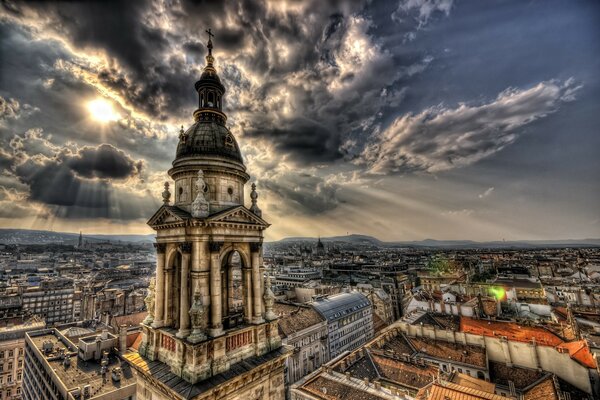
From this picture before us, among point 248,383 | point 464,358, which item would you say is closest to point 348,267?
point 464,358

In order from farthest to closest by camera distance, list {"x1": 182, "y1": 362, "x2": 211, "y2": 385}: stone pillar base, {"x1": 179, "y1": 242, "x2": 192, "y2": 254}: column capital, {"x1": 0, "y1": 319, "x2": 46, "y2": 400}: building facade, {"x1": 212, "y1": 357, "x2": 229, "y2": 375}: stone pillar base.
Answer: {"x1": 0, "y1": 319, "x2": 46, "y2": 400}: building facade, {"x1": 179, "y1": 242, "x2": 192, "y2": 254}: column capital, {"x1": 212, "y1": 357, "x2": 229, "y2": 375}: stone pillar base, {"x1": 182, "y1": 362, "x2": 211, "y2": 385}: stone pillar base

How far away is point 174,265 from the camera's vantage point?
42.8 ft

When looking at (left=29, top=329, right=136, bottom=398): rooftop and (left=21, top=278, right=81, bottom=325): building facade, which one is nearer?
(left=29, top=329, right=136, bottom=398): rooftop

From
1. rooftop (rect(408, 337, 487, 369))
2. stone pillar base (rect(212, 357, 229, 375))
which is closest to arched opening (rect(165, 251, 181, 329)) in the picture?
stone pillar base (rect(212, 357, 229, 375))

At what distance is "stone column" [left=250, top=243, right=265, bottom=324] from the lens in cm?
1270

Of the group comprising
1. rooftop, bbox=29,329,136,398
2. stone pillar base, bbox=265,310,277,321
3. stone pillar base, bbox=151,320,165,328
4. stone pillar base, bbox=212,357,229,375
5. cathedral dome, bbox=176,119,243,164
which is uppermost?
cathedral dome, bbox=176,119,243,164

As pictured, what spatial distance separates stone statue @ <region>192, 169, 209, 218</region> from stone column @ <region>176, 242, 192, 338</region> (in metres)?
1.44

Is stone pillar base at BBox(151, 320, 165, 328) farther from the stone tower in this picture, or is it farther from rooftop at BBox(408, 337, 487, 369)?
rooftop at BBox(408, 337, 487, 369)

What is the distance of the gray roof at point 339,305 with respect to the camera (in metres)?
57.6

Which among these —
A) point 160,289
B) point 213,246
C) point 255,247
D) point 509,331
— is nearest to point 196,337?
point 213,246

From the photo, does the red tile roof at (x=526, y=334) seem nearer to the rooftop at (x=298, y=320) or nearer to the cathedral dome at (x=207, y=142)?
the rooftop at (x=298, y=320)

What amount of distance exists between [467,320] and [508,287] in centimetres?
3269

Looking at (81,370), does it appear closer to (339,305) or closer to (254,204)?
(254,204)

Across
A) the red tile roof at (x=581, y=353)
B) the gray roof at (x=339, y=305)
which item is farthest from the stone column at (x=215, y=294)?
the gray roof at (x=339, y=305)
